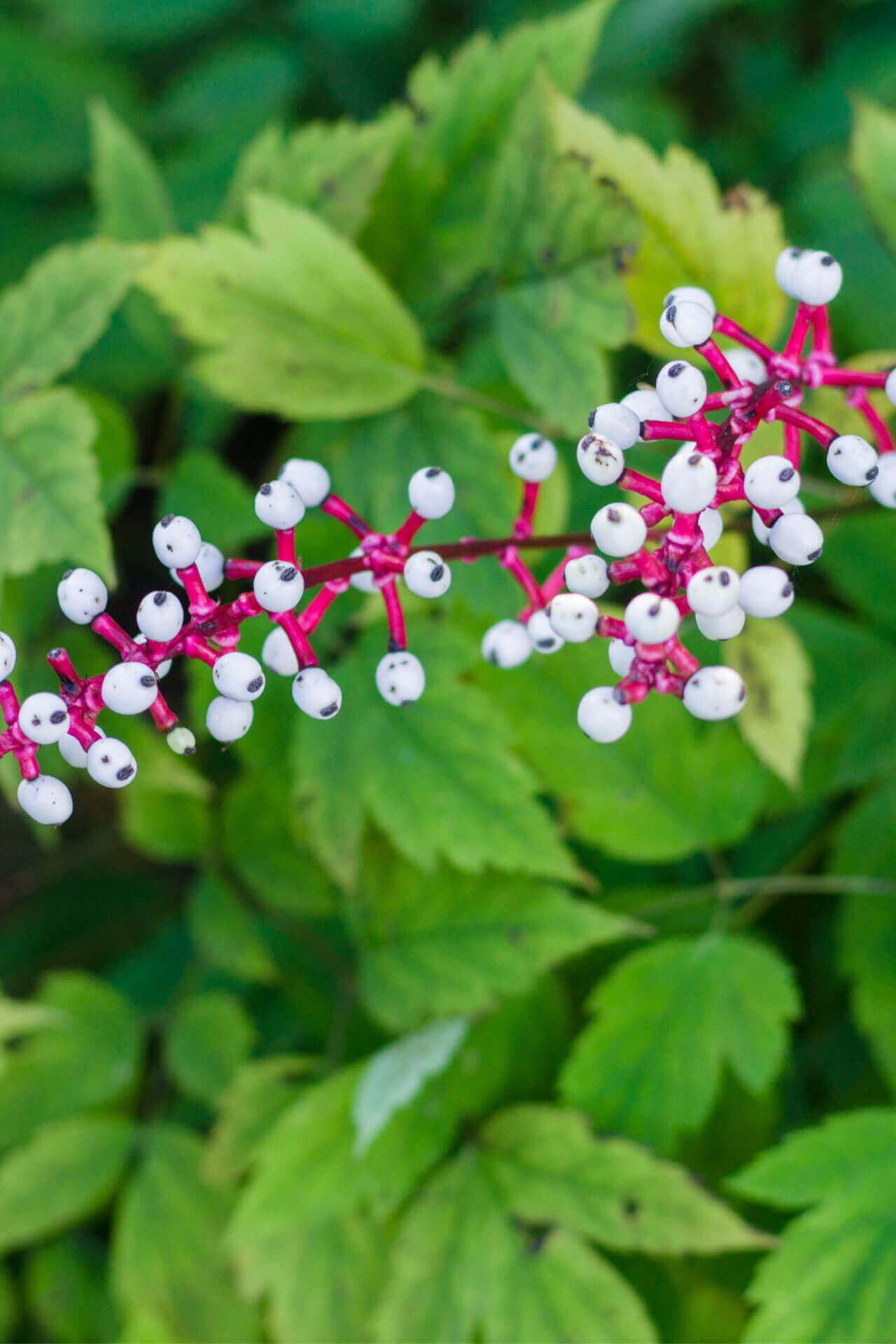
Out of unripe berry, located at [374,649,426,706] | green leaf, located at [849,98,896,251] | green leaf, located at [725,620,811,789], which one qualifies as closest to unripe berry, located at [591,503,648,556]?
unripe berry, located at [374,649,426,706]

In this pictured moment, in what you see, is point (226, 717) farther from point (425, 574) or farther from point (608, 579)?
point (608, 579)

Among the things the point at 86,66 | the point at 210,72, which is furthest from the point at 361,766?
the point at 86,66

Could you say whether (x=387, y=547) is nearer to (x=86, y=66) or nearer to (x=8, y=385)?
(x=8, y=385)

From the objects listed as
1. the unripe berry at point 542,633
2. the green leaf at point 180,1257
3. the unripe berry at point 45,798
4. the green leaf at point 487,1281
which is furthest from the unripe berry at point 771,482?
the green leaf at point 180,1257

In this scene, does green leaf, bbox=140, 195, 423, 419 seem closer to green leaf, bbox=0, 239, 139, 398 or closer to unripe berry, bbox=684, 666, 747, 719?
green leaf, bbox=0, 239, 139, 398

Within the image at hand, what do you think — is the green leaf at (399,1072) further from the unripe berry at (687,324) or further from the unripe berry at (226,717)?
the unripe berry at (687,324)

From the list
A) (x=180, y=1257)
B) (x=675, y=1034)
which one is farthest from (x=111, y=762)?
(x=180, y=1257)

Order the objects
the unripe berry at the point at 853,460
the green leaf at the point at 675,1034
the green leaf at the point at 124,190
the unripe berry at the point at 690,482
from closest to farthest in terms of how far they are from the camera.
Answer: the unripe berry at the point at 690,482 → the unripe berry at the point at 853,460 → the green leaf at the point at 675,1034 → the green leaf at the point at 124,190
